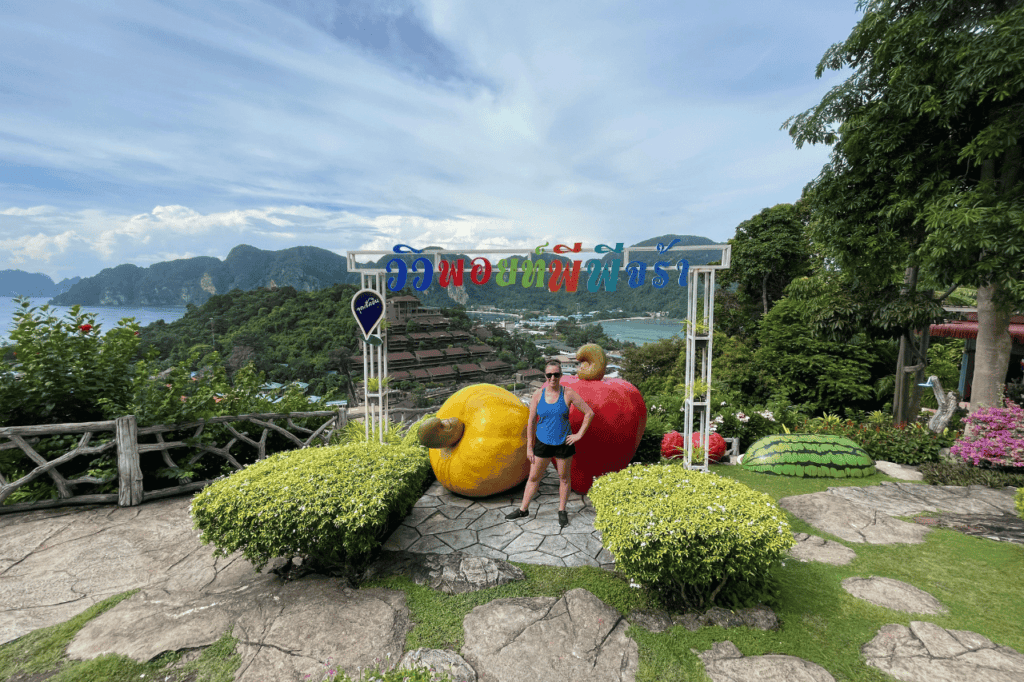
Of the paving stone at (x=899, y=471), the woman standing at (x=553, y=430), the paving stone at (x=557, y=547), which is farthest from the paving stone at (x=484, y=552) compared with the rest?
the paving stone at (x=899, y=471)

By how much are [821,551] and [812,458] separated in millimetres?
3146

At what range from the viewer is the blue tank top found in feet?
16.4

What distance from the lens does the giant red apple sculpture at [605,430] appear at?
570 cm

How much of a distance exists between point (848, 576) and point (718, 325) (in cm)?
1791

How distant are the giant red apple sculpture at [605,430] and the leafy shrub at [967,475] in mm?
4756

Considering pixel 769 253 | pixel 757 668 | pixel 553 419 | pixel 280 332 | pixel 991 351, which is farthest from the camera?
pixel 280 332

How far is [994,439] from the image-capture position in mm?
6844

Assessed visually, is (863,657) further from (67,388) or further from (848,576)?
(67,388)

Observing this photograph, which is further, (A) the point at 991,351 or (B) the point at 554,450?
(A) the point at 991,351

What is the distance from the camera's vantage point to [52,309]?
19.7 ft

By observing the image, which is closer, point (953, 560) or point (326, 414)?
point (953, 560)

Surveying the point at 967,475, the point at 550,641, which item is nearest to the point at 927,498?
the point at 967,475

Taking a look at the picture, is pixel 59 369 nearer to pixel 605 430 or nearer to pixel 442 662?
pixel 442 662

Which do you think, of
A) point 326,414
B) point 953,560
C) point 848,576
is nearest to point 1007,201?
point 953,560
